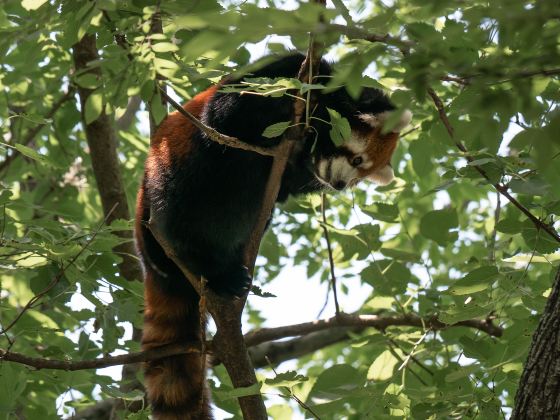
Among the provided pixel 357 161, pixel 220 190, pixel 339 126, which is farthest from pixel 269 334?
pixel 339 126

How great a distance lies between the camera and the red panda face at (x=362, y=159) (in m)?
5.14

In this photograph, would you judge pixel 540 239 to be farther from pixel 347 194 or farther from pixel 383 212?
pixel 347 194

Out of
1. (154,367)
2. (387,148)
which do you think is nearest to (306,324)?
(154,367)

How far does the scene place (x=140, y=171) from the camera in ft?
21.0

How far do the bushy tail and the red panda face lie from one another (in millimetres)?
1206

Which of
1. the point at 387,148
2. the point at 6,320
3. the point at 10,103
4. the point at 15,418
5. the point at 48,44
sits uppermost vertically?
the point at 10,103

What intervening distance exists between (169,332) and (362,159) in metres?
1.81

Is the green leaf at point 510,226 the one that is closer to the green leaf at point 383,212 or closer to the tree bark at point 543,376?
the tree bark at point 543,376

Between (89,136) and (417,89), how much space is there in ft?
15.2

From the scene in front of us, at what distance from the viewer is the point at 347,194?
6.67 m

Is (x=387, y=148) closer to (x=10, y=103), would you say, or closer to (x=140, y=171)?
(x=140, y=171)

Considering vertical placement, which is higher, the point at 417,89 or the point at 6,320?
the point at 6,320

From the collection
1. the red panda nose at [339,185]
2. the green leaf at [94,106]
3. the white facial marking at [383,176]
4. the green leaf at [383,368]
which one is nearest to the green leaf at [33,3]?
the green leaf at [94,106]

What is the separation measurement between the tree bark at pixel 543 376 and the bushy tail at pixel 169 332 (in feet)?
6.76
